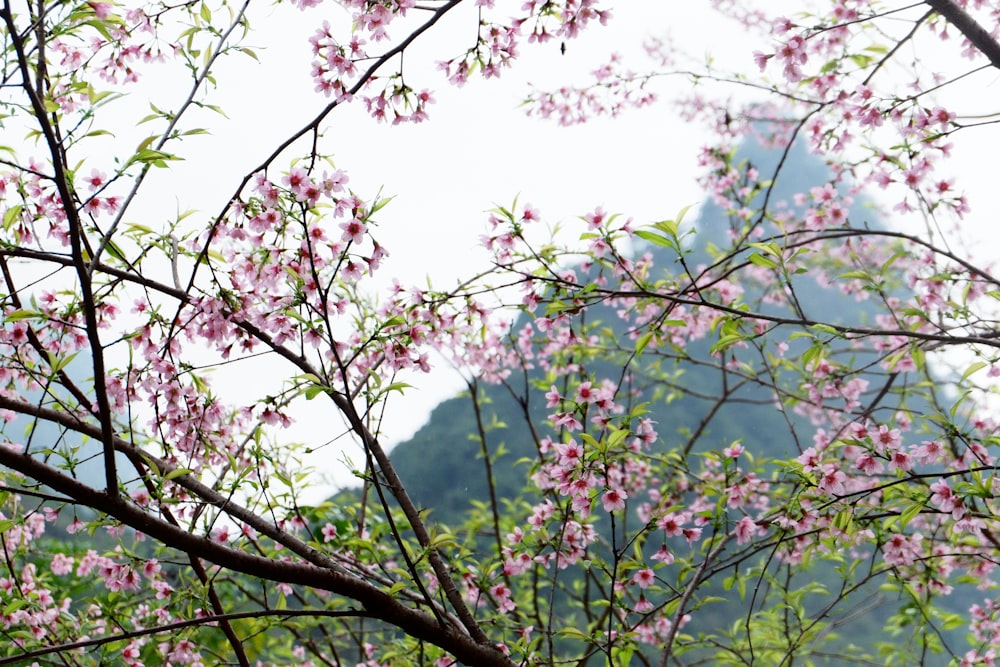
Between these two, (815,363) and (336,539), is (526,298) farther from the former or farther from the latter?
(336,539)

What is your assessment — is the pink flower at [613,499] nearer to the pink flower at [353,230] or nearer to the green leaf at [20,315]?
the pink flower at [353,230]

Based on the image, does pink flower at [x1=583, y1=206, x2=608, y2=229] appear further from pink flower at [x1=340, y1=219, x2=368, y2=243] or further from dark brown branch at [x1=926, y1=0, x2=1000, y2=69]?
dark brown branch at [x1=926, y1=0, x2=1000, y2=69]

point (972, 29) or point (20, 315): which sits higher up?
point (972, 29)

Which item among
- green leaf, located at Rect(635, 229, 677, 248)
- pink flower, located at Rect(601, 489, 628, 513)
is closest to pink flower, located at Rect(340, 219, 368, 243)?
green leaf, located at Rect(635, 229, 677, 248)

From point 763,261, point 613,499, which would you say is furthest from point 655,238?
point 613,499

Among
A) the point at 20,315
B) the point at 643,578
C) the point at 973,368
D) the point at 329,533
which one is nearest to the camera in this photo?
the point at 20,315

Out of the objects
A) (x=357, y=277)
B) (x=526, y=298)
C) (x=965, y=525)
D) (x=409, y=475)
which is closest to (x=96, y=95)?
(x=357, y=277)

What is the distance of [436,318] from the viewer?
6.45 feet

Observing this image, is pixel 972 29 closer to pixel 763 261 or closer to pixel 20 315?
pixel 763 261

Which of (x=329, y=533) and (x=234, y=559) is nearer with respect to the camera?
(x=234, y=559)

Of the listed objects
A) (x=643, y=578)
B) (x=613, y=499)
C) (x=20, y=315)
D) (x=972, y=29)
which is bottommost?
(x=643, y=578)

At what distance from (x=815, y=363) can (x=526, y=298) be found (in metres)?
0.76

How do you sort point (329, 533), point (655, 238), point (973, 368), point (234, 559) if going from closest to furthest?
point (234, 559)
point (655, 238)
point (973, 368)
point (329, 533)

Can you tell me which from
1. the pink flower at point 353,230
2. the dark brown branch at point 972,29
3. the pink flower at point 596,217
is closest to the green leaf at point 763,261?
the pink flower at point 596,217
